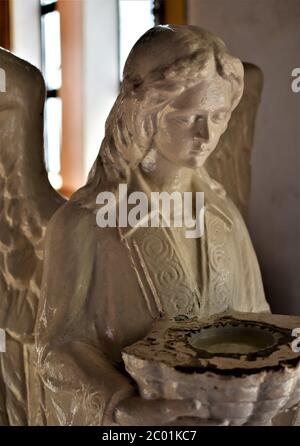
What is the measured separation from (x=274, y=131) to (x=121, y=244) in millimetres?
1134

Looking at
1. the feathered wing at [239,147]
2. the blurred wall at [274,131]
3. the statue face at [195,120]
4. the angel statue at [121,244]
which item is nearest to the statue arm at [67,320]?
the angel statue at [121,244]

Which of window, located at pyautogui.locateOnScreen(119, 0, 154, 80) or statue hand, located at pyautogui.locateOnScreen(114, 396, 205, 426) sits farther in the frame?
window, located at pyautogui.locateOnScreen(119, 0, 154, 80)

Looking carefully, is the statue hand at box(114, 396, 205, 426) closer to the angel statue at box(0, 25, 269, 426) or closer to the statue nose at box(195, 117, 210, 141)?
the angel statue at box(0, 25, 269, 426)

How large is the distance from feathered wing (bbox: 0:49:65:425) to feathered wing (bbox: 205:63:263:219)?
1.68ft

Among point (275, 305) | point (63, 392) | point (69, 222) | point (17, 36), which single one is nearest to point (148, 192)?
point (69, 222)

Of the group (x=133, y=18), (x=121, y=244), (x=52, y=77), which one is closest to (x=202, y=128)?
(x=121, y=244)

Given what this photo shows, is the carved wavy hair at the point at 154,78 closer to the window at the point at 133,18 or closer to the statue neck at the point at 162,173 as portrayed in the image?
the statue neck at the point at 162,173

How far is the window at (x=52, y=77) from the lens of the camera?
14.2 ft

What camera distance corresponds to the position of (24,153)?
54.1 inches

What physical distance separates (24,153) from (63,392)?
1.86 ft

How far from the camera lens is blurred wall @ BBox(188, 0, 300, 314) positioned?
79.0 inches

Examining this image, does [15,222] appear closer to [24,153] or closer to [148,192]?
[24,153]

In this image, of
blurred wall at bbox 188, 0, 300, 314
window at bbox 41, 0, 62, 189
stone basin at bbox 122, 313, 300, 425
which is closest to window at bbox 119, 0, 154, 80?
window at bbox 41, 0, 62, 189

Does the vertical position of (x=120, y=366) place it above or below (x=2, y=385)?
above
